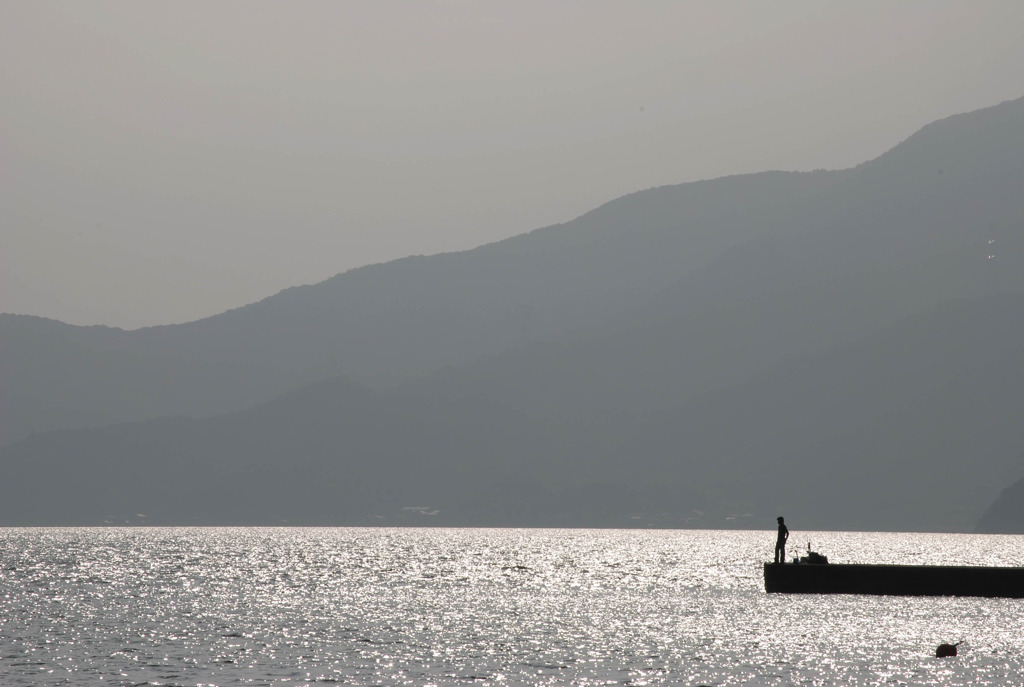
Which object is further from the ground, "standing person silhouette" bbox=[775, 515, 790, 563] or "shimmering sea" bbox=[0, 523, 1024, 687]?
"standing person silhouette" bbox=[775, 515, 790, 563]

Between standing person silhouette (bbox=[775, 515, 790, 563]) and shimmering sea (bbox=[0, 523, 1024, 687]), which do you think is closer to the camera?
shimmering sea (bbox=[0, 523, 1024, 687])

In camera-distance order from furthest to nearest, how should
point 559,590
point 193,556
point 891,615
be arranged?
point 193,556 → point 559,590 → point 891,615

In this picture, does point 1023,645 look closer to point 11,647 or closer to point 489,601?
point 489,601

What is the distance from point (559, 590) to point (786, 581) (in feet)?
85.2

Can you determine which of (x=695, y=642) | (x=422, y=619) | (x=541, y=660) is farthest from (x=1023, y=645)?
(x=422, y=619)

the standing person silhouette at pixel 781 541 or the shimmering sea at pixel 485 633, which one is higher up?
the standing person silhouette at pixel 781 541

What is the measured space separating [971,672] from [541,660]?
16.0 meters

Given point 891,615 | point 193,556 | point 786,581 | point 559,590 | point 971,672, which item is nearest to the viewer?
point 971,672

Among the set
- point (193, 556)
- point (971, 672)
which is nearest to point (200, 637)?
point (971, 672)

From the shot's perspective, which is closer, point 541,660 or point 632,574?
point 541,660

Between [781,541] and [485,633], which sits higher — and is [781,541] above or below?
above

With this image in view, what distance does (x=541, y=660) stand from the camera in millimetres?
50000

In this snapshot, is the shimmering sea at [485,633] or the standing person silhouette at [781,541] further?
Answer: the standing person silhouette at [781,541]

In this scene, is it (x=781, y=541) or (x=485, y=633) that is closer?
(x=485, y=633)
